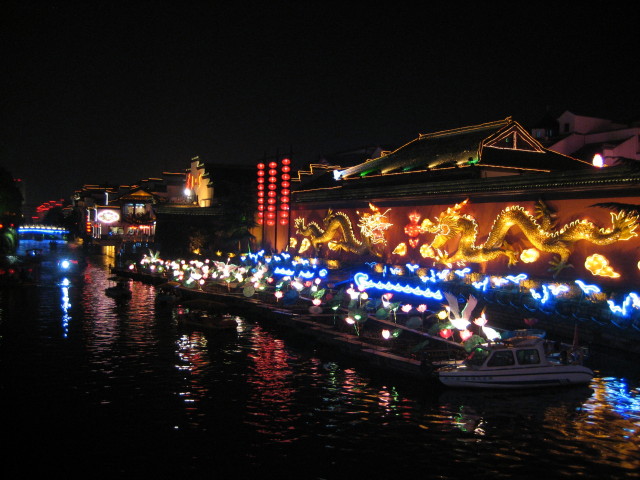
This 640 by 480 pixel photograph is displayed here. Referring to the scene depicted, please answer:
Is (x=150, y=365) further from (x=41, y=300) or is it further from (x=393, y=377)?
(x=41, y=300)

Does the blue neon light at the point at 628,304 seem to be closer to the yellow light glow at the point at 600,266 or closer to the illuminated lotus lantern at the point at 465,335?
the illuminated lotus lantern at the point at 465,335

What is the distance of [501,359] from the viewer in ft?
65.7

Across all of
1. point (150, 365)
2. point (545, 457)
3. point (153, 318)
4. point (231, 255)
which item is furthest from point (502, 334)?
point (231, 255)

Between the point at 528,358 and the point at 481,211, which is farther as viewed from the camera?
the point at 481,211

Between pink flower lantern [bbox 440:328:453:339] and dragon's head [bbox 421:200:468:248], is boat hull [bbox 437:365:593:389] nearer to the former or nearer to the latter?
pink flower lantern [bbox 440:328:453:339]

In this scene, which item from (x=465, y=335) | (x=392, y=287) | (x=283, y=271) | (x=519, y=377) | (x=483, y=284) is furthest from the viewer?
(x=283, y=271)

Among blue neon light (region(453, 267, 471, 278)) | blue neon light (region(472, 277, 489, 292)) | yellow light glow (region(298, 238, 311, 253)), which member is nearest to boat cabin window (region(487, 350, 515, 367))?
blue neon light (region(472, 277, 489, 292))

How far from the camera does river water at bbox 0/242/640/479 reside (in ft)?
47.6

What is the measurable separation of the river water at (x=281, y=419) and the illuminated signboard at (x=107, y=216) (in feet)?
264

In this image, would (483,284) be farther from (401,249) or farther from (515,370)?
(515,370)

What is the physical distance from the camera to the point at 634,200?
27.8 m

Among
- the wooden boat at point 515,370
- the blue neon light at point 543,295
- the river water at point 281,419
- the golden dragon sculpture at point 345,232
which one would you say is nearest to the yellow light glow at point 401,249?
the golden dragon sculpture at point 345,232

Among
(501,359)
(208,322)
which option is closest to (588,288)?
(501,359)

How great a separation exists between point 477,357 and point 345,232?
88.3ft
